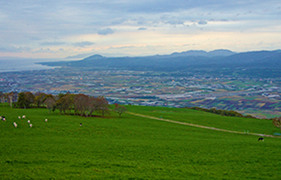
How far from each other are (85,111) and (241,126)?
38.3 m

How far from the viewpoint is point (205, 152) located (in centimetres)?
2703

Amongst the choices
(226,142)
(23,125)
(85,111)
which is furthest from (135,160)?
(85,111)

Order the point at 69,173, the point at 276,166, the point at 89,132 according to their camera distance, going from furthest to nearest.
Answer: the point at 89,132 → the point at 276,166 → the point at 69,173

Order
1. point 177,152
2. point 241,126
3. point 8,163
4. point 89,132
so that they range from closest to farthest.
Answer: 1. point 8,163
2. point 177,152
3. point 89,132
4. point 241,126

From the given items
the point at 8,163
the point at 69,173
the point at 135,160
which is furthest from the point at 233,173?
the point at 8,163

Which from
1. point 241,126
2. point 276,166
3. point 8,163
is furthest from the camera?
point 241,126

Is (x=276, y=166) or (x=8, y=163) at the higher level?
(x=8, y=163)

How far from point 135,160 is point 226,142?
16609 mm

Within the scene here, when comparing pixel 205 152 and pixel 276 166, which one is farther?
pixel 205 152

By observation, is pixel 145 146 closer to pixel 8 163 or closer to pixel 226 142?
pixel 226 142

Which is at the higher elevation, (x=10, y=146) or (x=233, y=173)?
(x=10, y=146)

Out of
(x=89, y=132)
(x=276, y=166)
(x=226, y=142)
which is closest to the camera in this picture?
(x=276, y=166)

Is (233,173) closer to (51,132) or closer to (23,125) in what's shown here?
(51,132)

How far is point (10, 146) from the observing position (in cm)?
2441
